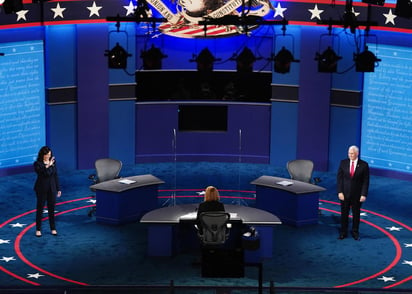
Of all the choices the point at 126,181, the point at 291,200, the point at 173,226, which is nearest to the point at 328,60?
the point at 291,200

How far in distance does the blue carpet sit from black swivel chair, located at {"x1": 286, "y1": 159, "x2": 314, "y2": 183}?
2.19ft

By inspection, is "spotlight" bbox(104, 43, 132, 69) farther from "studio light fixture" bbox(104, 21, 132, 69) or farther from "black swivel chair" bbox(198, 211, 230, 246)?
"black swivel chair" bbox(198, 211, 230, 246)

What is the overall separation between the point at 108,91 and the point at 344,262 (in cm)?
720

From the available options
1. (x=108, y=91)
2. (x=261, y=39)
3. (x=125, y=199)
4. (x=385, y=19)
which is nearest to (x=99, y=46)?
(x=108, y=91)

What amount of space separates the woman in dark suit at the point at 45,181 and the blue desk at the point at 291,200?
3.51 metres

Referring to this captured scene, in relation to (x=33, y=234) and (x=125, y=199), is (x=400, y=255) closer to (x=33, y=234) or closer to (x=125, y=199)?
(x=125, y=199)

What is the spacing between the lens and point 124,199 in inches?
537

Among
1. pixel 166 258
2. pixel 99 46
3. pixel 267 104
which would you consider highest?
pixel 99 46

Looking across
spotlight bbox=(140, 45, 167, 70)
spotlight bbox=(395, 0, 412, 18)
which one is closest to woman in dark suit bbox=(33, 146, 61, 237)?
spotlight bbox=(140, 45, 167, 70)

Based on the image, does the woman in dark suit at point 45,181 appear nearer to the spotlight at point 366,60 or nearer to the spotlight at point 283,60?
the spotlight at point 283,60

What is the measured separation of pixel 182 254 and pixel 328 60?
4.57 meters

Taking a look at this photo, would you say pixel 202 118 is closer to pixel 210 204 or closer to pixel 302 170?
pixel 302 170

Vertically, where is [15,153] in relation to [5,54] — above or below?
below

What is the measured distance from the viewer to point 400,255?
1235cm
